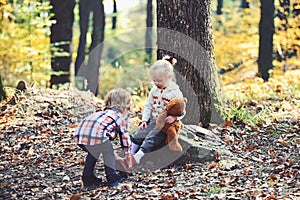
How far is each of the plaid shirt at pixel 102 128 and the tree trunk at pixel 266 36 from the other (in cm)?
887

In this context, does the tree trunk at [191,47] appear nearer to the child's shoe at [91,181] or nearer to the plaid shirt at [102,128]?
the plaid shirt at [102,128]

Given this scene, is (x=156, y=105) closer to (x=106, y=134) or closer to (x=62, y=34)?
(x=106, y=134)

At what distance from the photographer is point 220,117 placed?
7.02 meters

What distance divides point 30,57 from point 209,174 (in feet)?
30.9

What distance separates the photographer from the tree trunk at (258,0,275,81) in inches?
520

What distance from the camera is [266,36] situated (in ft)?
43.9

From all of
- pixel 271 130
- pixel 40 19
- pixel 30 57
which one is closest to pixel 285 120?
pixel 271 130

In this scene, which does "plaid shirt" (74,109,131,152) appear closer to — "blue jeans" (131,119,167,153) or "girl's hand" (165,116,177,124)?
"blue jeans" (131,119,167,153)

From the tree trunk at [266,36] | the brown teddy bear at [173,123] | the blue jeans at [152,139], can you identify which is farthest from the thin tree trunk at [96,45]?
the brown teddy bear at [173,123]

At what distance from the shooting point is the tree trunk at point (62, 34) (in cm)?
1256

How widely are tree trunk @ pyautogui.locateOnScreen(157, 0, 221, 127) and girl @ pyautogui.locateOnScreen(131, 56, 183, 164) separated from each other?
39 cm

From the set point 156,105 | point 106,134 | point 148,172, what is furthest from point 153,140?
point 106,134

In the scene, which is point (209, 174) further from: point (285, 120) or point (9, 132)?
point (9, 132)

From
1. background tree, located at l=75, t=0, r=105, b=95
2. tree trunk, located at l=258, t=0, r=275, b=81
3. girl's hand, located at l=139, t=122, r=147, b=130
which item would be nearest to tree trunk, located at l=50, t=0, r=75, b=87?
Result: background tree, located at l=75, t=0, r=105, b=95
